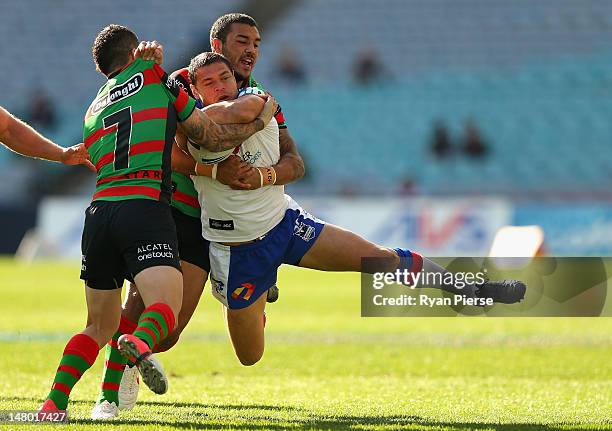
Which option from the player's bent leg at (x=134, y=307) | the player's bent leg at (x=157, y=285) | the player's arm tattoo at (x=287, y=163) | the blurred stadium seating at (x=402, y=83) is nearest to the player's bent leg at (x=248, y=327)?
the player's bent leg at (x=134, y=307)

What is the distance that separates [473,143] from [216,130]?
21525 millimetres

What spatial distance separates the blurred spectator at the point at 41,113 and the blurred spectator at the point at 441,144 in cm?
1050

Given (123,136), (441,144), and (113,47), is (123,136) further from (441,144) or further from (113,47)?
(441,144)

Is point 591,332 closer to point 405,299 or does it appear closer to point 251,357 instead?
point 405,299

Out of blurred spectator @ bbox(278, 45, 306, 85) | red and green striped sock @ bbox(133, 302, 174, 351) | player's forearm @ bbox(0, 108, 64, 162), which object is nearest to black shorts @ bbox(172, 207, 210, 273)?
player's forearm @ bbox(0, 108, 64, 162)

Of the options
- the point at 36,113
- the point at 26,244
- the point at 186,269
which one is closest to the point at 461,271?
the point at 186,269

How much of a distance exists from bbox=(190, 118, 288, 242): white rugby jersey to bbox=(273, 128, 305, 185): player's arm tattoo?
0.11 m

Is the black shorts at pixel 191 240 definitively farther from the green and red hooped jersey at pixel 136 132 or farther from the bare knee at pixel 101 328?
the bare knee at pixel 101 328

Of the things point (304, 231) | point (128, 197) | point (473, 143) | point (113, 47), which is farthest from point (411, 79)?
point (128, 197)

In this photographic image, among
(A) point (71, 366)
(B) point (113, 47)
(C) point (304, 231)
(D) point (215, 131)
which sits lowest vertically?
(A) point (71, 366)

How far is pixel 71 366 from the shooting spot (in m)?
5.78

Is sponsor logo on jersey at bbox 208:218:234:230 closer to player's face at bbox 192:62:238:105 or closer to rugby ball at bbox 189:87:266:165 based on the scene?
rugby ball at bbox 189:87:266:165

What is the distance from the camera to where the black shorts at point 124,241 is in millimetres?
5723

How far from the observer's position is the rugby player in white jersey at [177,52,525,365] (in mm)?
6762
